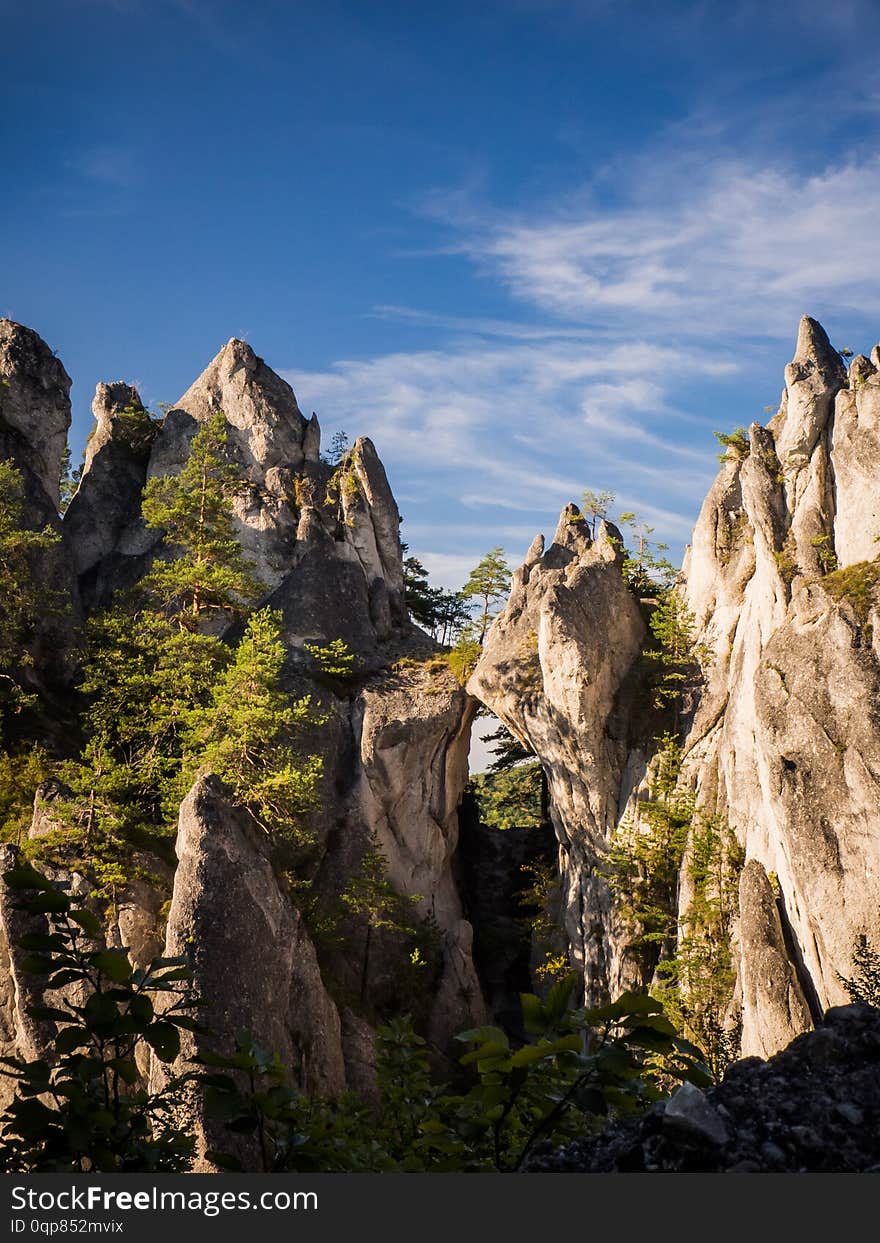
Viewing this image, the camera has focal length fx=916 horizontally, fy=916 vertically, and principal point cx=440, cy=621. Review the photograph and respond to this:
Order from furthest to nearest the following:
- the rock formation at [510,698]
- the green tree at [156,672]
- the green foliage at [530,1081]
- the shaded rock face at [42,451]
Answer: the shaded rock face at [42,451] → the green tree at [156,672] → the rock formation at [510,698] → the green foliage at [530,1081]

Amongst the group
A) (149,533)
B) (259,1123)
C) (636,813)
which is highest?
(149,533)

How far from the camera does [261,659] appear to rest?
24344 mm

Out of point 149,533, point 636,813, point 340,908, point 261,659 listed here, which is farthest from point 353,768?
point 149,533

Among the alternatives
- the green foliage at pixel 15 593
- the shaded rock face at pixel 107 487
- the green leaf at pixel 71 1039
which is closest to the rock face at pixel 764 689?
the green foliage at pixel 15 593

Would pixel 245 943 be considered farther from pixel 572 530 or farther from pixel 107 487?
pixel 107 487

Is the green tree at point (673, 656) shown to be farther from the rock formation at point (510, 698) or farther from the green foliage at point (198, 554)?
A: the green foliage at point (198, 554)

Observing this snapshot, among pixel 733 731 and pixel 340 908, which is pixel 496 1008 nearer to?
A: pixel 340 908

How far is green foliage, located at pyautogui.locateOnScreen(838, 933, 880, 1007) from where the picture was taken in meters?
10.3

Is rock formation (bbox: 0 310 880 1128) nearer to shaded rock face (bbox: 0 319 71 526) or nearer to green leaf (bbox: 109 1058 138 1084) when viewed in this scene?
shaded rock face (bbox: 0 319 71 526)

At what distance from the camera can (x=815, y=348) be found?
26.2 meters

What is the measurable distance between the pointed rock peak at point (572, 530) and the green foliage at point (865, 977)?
55.5 ft

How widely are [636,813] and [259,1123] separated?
79.4ft

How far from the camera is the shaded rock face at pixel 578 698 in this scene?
27094 mm

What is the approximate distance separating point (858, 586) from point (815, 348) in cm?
896
